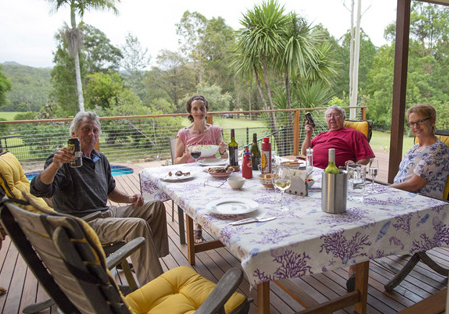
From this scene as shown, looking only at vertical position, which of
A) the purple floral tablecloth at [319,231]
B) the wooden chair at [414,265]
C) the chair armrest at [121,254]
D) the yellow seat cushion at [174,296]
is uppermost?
the purple floral tablecloth at [319,231]

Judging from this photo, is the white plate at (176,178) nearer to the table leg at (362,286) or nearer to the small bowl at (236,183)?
the small bowl at (236,183)

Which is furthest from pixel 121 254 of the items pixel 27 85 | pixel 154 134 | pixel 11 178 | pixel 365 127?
pixel 27 85

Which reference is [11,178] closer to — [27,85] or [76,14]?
[76,14]

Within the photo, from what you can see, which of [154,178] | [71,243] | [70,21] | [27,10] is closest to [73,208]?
[154,178]

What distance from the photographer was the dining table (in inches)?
42.4

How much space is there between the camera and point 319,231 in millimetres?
1153

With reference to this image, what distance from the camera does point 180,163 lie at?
2.72m

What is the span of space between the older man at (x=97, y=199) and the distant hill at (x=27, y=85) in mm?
16825

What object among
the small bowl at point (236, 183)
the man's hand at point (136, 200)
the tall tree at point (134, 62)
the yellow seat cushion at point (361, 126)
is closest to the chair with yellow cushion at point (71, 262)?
the small bowl at point (236, 183)

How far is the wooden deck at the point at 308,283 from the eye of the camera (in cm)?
181

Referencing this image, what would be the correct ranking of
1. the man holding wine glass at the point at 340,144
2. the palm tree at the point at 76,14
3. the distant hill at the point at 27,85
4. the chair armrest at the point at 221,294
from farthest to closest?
the distant hill at the point at 27,85 → the palm tree at the point at 76,14 → the man holding wine glass at the point at 340,144 → the chair armrest at the point at 221,294

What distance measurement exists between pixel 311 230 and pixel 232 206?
38 centimetres

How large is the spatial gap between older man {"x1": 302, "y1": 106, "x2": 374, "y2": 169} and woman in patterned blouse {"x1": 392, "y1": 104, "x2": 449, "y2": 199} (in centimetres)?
51

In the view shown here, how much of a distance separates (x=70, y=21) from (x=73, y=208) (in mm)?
14612
